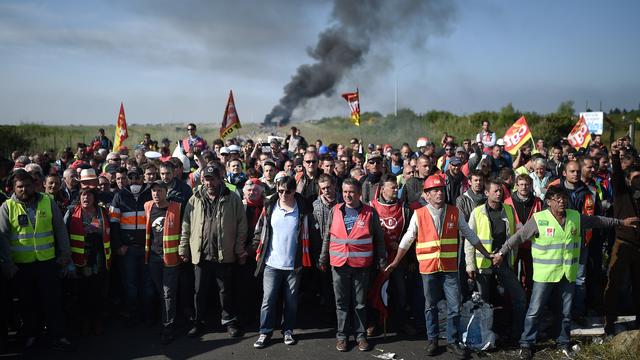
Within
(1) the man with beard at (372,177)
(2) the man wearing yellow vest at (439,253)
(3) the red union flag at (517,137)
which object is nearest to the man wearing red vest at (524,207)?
(2) the man wearing yellow vest at (439,253)

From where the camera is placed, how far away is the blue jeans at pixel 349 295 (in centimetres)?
585

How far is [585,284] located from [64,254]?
22.6 ft

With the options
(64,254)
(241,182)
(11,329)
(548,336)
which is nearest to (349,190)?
(241,182)

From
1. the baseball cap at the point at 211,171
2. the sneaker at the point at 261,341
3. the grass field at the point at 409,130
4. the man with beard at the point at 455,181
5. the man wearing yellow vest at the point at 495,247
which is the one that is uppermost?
the grass field at the point at 409,130

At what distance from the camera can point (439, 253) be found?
5.64 m

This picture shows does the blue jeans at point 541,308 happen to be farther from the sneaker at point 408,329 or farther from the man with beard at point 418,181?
the man with beard at point 418,181

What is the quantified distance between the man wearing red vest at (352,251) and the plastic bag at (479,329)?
45.9 inches

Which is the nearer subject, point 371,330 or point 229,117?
point 371,330

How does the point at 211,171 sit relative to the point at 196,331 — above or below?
above

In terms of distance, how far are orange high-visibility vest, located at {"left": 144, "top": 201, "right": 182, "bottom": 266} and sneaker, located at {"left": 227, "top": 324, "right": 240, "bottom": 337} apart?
1076 mm

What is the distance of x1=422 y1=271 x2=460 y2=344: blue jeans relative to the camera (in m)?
5.66

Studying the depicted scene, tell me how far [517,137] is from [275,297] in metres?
10.4

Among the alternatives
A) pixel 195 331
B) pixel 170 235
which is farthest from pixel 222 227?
pixel 195 331

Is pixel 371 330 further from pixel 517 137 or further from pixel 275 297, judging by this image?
pixel 517 137
